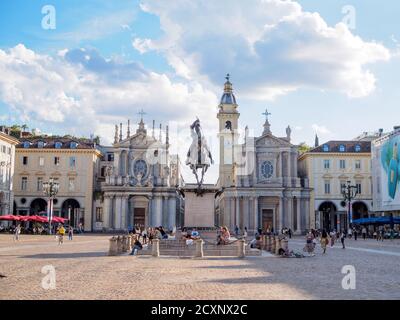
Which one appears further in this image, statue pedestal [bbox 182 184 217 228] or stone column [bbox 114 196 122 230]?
stone column [bbox 114 196 122 230]

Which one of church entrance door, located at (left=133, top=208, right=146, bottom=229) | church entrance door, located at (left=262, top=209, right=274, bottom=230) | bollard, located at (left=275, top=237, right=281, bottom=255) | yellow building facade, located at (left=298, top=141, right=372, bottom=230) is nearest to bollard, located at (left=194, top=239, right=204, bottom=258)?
bollard, located at (left=275, top=237, right=281, bottom=255)

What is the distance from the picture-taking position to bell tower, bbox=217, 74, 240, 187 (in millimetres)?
99894

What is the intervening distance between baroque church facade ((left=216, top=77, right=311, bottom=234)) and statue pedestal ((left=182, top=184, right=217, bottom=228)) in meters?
50.1

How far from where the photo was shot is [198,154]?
38.8 metres

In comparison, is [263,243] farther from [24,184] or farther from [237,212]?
[24,184]

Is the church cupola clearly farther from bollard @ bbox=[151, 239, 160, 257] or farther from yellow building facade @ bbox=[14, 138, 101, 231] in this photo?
bollard @ bbox=[151, 239, 160, 257]

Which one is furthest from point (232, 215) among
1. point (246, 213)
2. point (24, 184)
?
point (24, 184)

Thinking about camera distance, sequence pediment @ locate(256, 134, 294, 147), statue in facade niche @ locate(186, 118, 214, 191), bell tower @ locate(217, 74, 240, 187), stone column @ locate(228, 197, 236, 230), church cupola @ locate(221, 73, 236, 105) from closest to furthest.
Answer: statue in facade niche @ locate(186, 118, 214, 191) → stone column @ locate(228, 197, 236, 230) → pediment @ locate(256, 134, 294, 147) → bell tower @ locate(217, 74, 240, 187) → church cupola @ locate(221, 73, 236, 105)

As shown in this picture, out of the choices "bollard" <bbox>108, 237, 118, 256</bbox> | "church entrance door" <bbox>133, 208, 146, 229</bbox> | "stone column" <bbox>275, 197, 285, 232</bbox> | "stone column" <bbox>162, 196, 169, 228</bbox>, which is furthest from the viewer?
"church entrance door" <bbox>133, 208, 146, 229</bbox>

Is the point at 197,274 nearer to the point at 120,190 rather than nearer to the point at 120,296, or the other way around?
the point at 120,296

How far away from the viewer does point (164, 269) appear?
2339 cm
